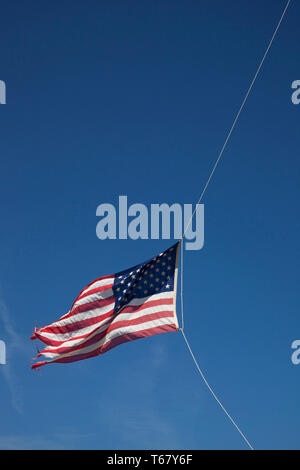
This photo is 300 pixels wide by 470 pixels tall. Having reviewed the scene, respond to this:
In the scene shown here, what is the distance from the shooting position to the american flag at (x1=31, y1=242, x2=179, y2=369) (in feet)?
102

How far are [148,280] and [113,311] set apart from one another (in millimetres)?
1936

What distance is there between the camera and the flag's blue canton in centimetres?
3178

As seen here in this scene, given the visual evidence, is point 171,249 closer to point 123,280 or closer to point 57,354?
point 123,280

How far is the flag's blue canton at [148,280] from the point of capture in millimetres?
31781

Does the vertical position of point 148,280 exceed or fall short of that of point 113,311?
it exceeds it

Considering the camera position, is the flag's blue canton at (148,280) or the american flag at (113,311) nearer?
the american flag at (113,311)

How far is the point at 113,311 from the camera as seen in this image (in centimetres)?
3192

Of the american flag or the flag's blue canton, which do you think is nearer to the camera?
the american flag

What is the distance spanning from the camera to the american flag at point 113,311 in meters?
31.2
